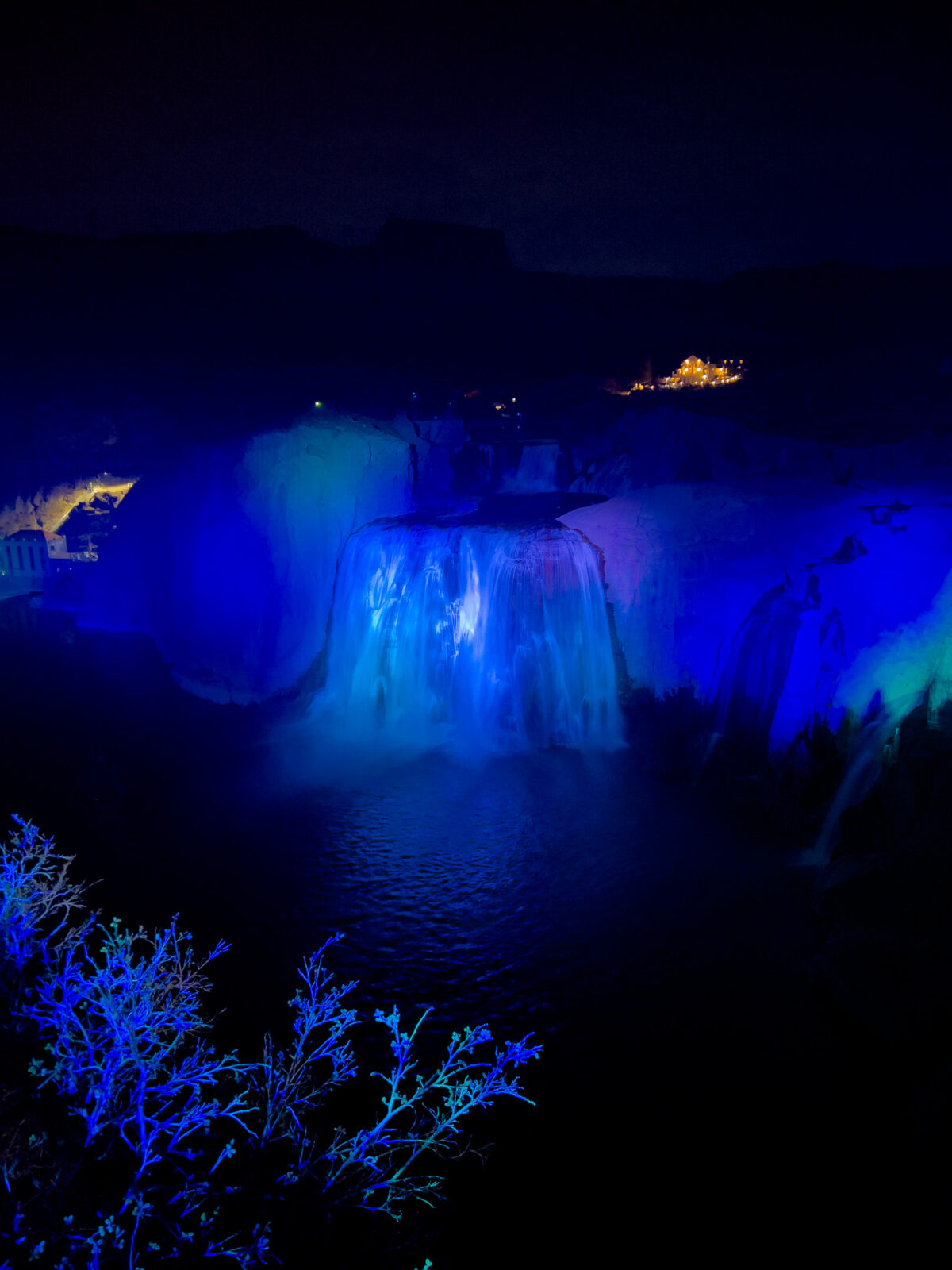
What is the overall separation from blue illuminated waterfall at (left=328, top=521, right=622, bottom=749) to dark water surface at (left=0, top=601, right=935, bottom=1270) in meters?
1.74

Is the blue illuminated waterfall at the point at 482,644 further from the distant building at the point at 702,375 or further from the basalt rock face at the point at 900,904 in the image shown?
the distant building at the point at 702,375

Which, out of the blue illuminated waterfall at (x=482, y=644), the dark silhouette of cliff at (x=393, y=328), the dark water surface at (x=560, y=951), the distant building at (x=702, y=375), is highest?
the dark silhouette of cliff at (x=393, y=328)

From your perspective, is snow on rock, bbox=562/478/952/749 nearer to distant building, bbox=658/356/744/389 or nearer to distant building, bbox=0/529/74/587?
distant building, bbox=658/356/744/389

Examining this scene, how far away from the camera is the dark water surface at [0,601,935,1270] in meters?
8.59

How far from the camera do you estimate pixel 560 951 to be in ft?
41.5

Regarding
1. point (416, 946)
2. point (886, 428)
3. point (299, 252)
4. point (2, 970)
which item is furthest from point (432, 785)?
point (299, 252)

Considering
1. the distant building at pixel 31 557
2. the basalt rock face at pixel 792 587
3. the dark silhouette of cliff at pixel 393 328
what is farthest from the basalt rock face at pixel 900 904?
the distant building at pixel 31 557

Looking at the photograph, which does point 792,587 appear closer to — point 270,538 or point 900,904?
point 900,904

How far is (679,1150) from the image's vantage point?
30.3 feet

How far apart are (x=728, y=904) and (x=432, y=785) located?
7382 mm

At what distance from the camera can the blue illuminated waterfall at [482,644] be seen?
21875mm

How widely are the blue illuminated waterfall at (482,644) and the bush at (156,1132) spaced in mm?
11980

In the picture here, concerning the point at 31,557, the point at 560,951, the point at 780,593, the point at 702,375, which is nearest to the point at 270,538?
the point at 780,593

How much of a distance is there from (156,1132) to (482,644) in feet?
53.5
